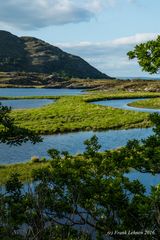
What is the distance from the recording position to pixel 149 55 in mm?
19297

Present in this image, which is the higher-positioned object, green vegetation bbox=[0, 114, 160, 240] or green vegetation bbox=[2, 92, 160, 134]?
green vegetation bbox=[0, 114, 160, 240]

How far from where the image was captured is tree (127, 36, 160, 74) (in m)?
18.9

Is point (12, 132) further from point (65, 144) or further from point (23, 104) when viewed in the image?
point (23, 104)

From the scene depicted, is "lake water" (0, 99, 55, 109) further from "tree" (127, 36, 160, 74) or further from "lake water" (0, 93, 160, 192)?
"tree" (127, 36, 160, 74)

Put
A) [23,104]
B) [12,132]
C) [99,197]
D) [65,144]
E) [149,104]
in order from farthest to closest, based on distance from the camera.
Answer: [23,104] → [149,104] → [65,144] → [12,132] → [99,197]

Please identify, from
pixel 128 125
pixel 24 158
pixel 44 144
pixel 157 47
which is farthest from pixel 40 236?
pixel 128 125

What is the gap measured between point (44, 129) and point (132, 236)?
197 feet

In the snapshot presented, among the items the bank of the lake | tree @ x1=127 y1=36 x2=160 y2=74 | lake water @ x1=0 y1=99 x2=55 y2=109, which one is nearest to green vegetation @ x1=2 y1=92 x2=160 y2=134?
the bank of the lake

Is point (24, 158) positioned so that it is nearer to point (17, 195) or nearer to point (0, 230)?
point (17, 195)

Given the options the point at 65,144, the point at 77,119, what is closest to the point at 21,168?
the point at 65,144

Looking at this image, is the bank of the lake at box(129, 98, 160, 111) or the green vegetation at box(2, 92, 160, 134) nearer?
the green vegetation at box(2, 92, 160, 134)

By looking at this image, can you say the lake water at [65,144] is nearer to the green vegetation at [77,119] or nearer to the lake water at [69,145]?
the lake water at [69,145]

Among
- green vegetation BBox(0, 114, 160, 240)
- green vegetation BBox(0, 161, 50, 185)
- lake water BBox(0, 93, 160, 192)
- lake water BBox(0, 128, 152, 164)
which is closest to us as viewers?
green vegetation BBox(0, 114, 160, 240)

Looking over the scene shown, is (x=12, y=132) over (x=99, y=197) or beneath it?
over
